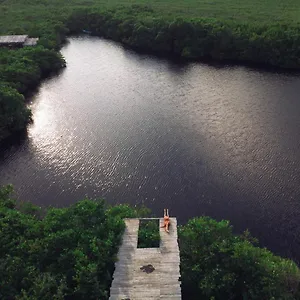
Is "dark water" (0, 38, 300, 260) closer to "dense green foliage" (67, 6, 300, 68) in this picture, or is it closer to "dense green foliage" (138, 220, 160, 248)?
"dense green foliage" (67, 6, 300, 68)

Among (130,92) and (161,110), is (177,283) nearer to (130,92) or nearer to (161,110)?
(161,110)

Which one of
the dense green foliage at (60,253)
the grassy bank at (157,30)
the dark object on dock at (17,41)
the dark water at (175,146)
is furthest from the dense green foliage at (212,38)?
the dense green foliage at (60,253)

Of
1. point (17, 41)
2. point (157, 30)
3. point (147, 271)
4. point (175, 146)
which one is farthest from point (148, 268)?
point (157, 30)

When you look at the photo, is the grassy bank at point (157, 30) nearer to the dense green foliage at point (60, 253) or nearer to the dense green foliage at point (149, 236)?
the dense green foliage at point (60, 253)

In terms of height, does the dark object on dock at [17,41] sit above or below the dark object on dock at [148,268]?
above

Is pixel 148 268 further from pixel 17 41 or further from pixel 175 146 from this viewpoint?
pixel 17 41

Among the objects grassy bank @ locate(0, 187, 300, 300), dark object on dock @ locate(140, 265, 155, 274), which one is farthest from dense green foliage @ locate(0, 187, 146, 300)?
dark object on dock @ locate(140, 265, 155, 274)
